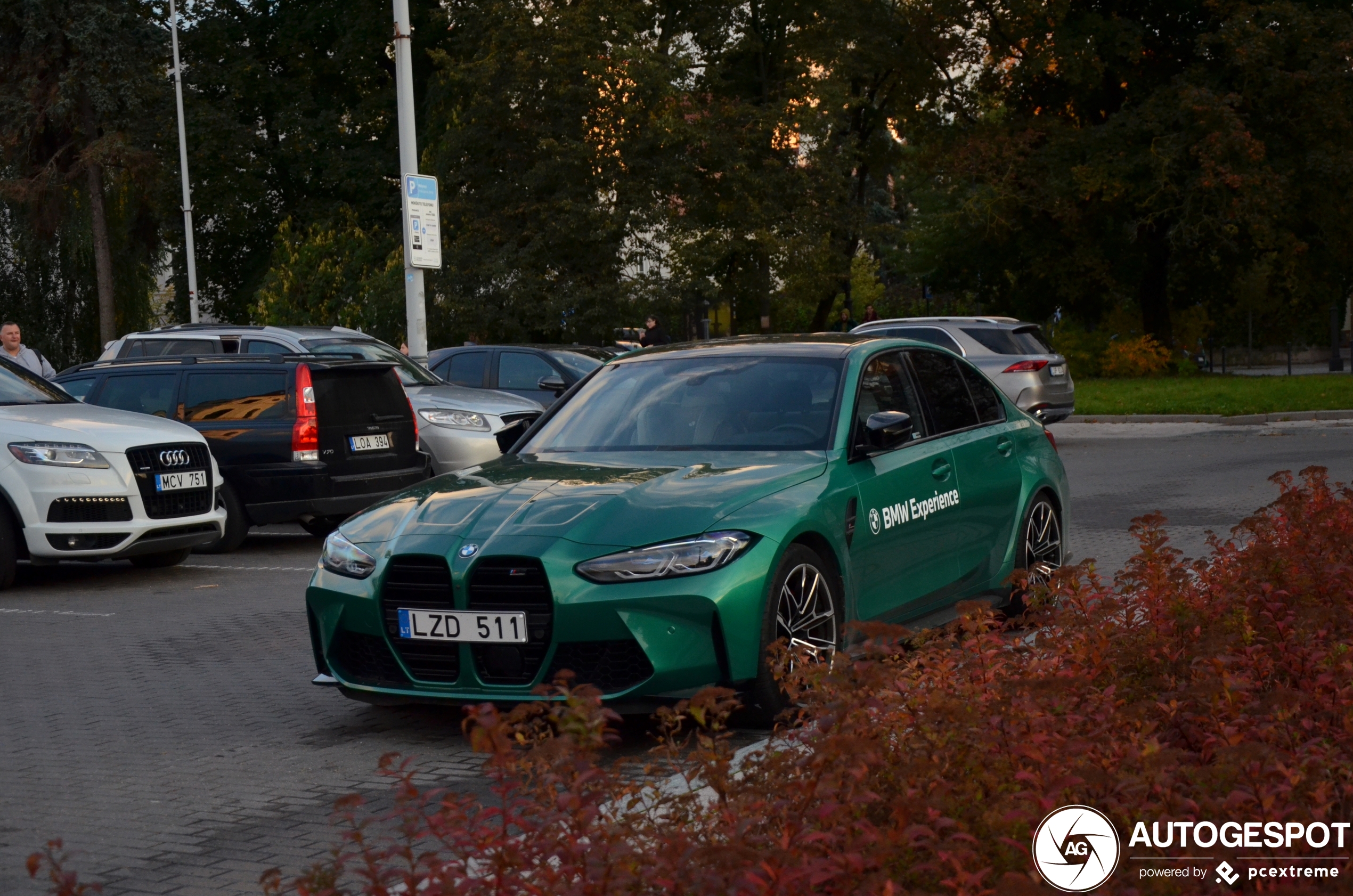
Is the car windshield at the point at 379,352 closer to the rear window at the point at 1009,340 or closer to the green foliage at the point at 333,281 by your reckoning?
the rear window at the point at 1009,340

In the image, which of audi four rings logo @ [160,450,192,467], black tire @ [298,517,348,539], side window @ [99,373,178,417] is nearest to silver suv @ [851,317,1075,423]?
black tire @ [298,517,348,539]

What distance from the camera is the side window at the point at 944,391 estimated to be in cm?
797

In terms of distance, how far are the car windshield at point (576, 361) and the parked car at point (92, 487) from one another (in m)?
8.76

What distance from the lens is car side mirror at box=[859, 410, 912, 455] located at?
22.9ft

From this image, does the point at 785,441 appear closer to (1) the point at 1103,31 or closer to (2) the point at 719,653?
(2) the point at 719,653

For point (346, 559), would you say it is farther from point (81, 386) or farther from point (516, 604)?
point (81, 386)

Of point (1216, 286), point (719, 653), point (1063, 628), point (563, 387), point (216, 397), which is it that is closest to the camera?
point (1063, 628)

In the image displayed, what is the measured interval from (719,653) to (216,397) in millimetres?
9174

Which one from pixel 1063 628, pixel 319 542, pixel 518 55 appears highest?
pixel 518 55

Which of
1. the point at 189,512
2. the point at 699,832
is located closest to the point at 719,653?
the point at 699,832

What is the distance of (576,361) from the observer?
20906 mm

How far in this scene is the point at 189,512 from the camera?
12.1 metres

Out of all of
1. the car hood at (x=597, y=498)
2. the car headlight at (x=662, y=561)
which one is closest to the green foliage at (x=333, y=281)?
the car hood at (x=597, y=498)

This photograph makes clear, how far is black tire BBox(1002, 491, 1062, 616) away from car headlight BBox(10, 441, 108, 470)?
6.67m
